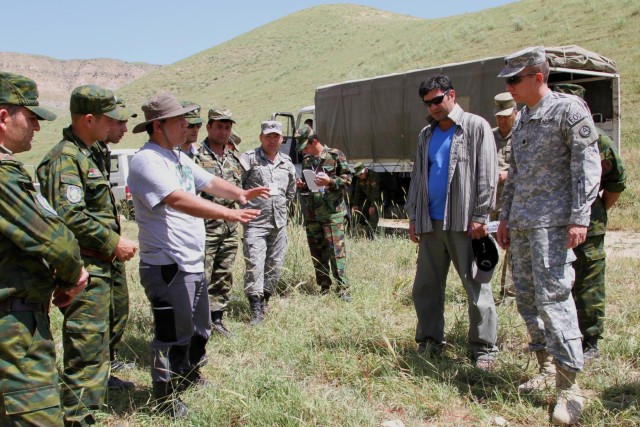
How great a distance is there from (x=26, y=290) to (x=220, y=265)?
3007 millimetres

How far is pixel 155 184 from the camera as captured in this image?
3.29 meters

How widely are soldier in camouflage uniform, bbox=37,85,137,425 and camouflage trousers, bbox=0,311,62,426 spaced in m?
0.77

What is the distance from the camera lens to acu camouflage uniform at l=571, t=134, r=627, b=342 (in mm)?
4082

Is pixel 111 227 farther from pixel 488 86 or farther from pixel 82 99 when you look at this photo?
pixel 488 86

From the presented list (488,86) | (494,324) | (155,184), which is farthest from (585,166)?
(488,86)

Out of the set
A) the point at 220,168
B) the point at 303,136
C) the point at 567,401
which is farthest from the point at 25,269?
the point at 303,136

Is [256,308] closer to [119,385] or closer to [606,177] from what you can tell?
[119,385]

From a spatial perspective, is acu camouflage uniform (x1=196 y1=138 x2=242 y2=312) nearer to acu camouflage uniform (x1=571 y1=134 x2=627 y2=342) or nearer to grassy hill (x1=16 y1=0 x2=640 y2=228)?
acu camouflage uniform (x1=571 y1=134 x2=627 y2=342)

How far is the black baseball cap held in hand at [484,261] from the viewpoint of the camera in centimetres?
401

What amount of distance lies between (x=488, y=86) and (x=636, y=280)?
15.2ft

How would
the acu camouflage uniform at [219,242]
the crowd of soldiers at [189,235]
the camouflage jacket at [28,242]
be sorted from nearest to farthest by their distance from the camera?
the camouflage jacket at [28,242], the crowd of soldiers at [189,235], the acu camouflage uniform at [219,242]

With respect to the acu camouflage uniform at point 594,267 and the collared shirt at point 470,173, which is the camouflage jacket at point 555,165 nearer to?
the collared shirt at point 470,173

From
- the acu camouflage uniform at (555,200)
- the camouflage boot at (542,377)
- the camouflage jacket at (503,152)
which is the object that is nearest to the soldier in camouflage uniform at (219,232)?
the camouflage jacket at (503,152)

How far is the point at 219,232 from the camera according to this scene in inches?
208
